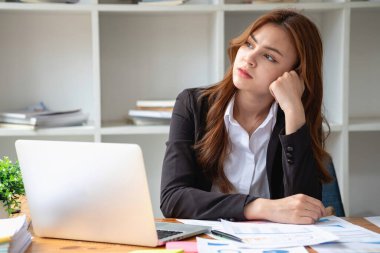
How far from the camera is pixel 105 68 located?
3.21 m

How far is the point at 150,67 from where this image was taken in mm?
3246

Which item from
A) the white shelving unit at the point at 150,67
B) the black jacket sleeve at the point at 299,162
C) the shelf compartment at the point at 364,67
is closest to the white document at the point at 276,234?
the black jacket sleeve at the point at 299,162

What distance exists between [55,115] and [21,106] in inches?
13.5

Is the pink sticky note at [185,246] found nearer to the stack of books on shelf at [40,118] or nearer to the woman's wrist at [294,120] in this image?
the woman's wrist at [294,120]

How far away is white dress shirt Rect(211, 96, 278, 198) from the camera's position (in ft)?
7.14

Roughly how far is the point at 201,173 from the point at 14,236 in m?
0.84

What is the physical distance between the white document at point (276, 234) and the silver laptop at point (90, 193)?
11cm

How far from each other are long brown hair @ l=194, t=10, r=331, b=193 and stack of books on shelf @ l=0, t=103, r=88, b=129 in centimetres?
93

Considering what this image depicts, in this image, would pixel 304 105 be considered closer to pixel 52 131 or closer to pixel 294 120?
pixel 294 120

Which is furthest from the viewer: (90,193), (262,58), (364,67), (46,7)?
(364,67)

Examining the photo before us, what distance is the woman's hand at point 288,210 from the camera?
170 centimetres

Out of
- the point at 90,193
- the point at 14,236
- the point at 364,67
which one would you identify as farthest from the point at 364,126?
the point at 14,236

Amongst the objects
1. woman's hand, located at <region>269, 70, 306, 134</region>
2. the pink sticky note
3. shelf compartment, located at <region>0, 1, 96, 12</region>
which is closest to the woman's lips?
woman's hand, located at <region>269, 70, 306, 134</region>

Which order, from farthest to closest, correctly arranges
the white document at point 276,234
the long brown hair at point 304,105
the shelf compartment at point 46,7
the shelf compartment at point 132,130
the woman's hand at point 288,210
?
the shelf compartment at point 132,130, the shelf compartment at point 46,7, the long brown hair at point 304,105, the woman's hand at point 288,210, the white document at point 276,234
